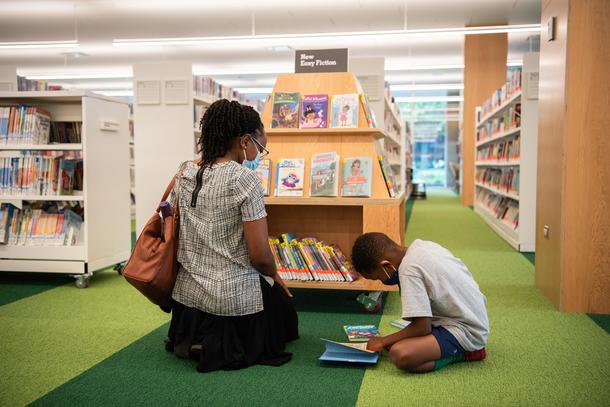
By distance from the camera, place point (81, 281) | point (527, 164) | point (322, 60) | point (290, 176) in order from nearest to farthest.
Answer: point (290, 176)
point (322, 60)
point (81, 281)
point (527, 164)

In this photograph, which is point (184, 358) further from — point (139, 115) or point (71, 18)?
point (71, 18)

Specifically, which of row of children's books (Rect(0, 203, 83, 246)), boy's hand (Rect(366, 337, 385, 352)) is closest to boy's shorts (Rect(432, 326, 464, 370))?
boy's hand (Rect(366, 337, 385, 352))

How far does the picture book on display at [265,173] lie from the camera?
3855mm

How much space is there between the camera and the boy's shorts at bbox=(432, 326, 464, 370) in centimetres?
259

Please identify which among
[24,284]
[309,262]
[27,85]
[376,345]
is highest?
[27,85]

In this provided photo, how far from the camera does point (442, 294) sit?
8.41 feet

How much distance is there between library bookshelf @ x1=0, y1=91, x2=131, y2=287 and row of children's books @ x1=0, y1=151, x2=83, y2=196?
7 centimetres

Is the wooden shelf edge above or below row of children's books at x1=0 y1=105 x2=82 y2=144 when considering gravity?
below

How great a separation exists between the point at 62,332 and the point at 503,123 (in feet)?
23.4

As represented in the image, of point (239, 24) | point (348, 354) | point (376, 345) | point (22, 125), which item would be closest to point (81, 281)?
point (22, 125)

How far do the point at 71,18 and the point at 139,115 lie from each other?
601cm

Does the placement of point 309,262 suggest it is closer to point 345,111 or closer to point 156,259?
point 345,111

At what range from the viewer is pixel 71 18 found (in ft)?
37.1

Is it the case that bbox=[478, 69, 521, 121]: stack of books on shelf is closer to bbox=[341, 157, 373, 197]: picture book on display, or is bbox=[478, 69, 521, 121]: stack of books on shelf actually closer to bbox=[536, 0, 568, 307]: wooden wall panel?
bbox=[536, 0, 568, 307]: wooden wall panel
